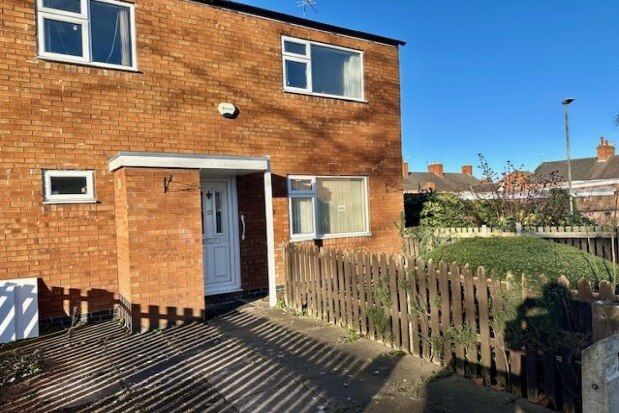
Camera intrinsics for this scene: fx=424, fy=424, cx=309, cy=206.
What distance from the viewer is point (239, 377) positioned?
4.23m

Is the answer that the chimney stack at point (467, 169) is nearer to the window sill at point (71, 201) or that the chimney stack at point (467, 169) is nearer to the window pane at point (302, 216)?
the window pane at point (302, 216)

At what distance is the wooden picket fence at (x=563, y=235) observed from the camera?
27.5 ft

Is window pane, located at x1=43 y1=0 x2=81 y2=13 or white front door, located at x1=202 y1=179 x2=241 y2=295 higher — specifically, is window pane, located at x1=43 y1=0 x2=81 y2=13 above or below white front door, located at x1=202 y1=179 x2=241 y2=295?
above

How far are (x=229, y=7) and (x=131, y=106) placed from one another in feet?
9.07

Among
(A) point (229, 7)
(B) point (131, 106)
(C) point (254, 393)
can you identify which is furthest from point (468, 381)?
(A) point (229, 7)

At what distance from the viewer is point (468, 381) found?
3902mm

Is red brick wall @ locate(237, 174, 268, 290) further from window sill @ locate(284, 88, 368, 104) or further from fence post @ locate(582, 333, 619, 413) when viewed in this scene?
fence post @ locate(582, 333, 619, 413)

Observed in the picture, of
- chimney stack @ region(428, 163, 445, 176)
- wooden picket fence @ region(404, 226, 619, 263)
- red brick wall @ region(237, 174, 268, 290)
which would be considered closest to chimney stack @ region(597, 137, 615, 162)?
chimney stack @ region(428, 163, 445, 176)

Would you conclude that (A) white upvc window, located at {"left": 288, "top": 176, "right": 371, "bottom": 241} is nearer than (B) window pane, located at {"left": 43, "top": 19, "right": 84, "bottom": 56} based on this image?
No

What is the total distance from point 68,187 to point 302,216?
14.0ft

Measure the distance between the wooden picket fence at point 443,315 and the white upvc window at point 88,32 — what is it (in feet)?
15.3

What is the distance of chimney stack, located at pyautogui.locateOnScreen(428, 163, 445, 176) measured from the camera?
4788cm

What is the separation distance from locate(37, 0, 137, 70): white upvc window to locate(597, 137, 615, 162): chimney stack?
138ft

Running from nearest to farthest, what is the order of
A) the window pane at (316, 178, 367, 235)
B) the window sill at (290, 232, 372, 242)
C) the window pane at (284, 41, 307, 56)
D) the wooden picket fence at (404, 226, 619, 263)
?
the wooden picket fence at (404, 226, 619, 263) < the window sill at (290, 232, 372, 242) < the window pane at (284, 41, 307, 56) < the window pane at (316, 178, 367, 235)
